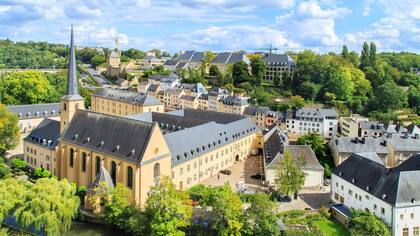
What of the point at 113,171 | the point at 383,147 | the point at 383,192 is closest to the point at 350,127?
the point at 383,147

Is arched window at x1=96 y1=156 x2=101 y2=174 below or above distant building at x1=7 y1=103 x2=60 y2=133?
below

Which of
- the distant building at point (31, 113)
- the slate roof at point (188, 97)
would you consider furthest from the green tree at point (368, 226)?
the slate roof at point (188, 97)

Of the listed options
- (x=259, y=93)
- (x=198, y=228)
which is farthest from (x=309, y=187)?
(x=259, y=93)

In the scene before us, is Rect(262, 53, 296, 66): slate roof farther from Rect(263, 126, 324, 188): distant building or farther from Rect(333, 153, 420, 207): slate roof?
Rect(333, 153, 420, 207): slate roof

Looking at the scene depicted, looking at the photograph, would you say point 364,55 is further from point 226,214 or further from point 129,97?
point 226,214

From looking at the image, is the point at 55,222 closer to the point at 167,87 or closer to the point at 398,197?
the point at 398,197

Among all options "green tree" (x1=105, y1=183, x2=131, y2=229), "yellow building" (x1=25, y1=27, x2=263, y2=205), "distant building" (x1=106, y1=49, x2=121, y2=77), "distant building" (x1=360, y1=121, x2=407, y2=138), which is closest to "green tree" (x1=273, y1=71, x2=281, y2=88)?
"distant building" (x1=360, y1=121, x2=407, y2=138)

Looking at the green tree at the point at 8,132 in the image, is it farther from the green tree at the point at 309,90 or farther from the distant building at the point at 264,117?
the green tree at the point at 309,90
